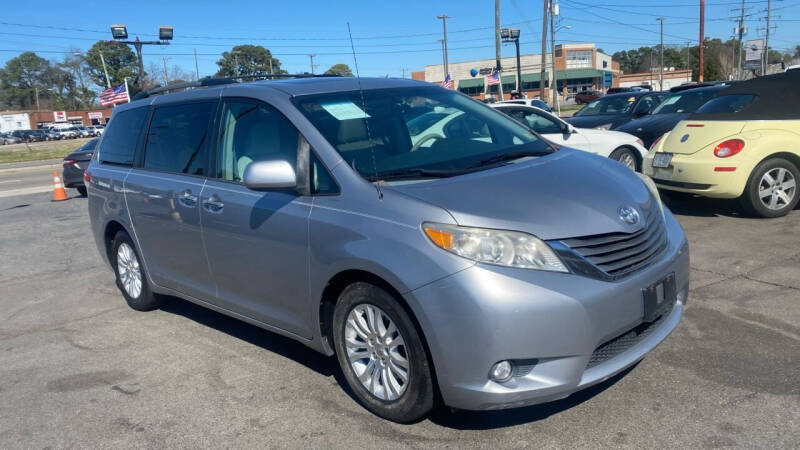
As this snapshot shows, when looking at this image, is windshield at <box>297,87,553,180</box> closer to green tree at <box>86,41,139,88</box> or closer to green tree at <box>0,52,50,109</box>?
green tree at <box>86,41,139,88</box>

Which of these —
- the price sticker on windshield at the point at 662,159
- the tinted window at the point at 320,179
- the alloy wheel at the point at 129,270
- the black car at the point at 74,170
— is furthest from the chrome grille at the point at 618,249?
the black car at the point at 74,170

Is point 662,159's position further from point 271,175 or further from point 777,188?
point 271,175

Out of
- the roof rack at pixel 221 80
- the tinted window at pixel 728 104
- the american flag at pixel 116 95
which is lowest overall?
the tinted window at pixel 728 104

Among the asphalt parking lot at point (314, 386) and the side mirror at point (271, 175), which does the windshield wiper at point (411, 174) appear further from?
the asphalt parking lot at point (314, 386)

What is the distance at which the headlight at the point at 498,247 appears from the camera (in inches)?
114

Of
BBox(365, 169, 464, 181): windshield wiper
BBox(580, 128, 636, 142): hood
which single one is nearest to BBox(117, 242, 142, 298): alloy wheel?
BBox(365, 169, 464, 181): windshield wiper

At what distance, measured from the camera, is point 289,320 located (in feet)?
12.5

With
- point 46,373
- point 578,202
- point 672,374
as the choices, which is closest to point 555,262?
point 578,202

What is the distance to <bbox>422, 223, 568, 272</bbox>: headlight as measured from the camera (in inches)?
114

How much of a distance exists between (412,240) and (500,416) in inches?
44.1

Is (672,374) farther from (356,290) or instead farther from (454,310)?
(356,290)

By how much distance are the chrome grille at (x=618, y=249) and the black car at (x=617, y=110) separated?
1026 centimetres

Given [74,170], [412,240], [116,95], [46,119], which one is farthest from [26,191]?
[46,119]

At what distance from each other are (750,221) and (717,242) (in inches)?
45.5
